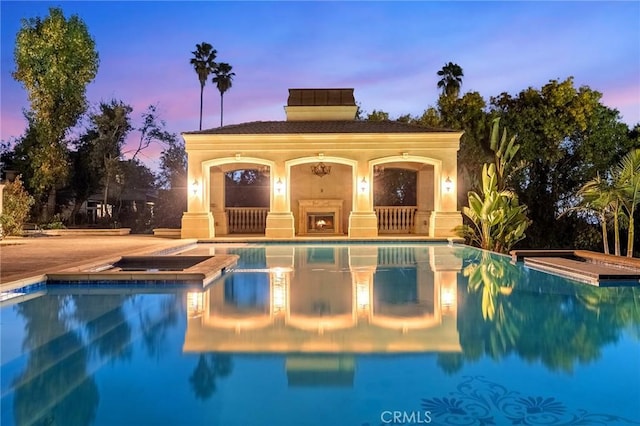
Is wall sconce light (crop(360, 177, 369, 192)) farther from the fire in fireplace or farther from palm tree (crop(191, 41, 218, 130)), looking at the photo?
palm tree (crop(191, 41, 218, 130))

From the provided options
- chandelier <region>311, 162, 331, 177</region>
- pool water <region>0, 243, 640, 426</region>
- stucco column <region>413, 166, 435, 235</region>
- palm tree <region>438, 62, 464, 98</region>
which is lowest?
pool water <region>0, 243, 640, 426</region>

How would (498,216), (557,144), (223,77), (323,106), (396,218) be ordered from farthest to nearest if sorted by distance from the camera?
(223,77) → (557,144) → (323,106) → (396,218) → (498,216)

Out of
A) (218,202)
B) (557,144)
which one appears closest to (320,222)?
(218,202)

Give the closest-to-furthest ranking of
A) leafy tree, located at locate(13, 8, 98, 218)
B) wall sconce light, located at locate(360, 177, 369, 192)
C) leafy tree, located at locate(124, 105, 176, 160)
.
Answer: wall sconce light, located at locate(360, 177, 369, 192) → leafy tree, located at locate(13, 8, 98, 218) → leafy tree, located at locate(124, 105, 176, 160)

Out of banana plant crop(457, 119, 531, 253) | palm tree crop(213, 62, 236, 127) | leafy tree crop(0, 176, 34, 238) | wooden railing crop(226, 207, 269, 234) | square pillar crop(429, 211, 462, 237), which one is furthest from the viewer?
palm tree crop(213, 62, 236, 127)

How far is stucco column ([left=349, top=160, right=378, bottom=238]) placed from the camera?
2008 centimetres

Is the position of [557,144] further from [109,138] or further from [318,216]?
[109,138]

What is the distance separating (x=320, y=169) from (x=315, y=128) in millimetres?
2114

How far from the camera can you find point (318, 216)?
22438 mm

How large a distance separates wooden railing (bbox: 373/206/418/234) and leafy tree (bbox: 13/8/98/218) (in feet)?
60.6

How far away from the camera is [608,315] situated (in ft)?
22.2

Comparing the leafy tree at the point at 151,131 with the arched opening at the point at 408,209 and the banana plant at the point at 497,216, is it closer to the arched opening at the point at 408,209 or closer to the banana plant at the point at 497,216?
the arched opening at the point at 408,209

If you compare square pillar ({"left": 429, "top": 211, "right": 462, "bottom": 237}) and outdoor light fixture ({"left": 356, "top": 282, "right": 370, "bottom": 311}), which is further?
square pillar ({"left": 429, "top": 211, "right": 462, "bottom": 237})

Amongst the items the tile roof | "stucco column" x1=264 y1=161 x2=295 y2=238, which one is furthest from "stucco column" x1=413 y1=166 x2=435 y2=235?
"stucco column" x1=264 y1=161 x2=295 y2=238
